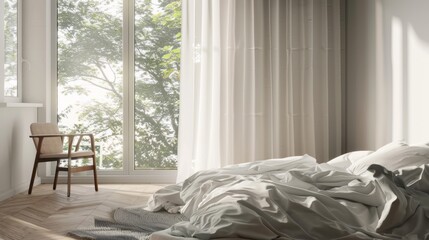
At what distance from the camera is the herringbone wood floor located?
356cm

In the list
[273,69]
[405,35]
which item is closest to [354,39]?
[273,69]

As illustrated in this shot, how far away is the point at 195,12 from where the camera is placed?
222 inches

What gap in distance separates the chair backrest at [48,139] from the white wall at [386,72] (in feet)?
10.3

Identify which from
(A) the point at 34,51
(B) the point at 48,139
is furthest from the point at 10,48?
(B) the point at 48,139

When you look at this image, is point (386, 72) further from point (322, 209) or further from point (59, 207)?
point (59, 207)

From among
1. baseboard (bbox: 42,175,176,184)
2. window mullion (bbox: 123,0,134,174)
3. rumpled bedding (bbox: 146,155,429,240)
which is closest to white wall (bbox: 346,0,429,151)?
rumpled bedding (bbox: 146,155,429,240)

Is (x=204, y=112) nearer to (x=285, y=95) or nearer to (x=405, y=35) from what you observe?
(x=285, y=95)

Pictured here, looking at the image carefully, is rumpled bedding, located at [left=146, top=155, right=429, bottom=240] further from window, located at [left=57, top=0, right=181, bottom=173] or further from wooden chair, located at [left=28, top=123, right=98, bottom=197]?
window, located at [left=57, top=0, right=181, bottom=173]

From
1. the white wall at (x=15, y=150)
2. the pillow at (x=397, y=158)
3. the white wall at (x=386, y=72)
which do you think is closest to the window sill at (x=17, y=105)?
the white wall at (x=15, y=150)

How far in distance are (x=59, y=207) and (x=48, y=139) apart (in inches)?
42.6

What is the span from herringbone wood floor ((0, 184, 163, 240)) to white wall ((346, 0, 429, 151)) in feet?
7.56

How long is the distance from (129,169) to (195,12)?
6.49 feet

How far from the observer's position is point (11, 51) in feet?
17.9

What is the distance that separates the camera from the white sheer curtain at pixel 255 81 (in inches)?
218
